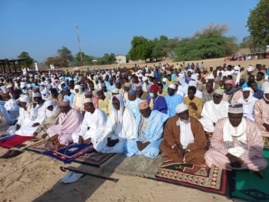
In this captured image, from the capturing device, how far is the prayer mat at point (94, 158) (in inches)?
161

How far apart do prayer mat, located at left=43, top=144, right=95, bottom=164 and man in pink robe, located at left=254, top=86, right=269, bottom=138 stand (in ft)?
13.1

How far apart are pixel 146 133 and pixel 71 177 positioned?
176 cm

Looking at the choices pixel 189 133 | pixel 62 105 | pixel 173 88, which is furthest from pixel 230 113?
pixel 62 105

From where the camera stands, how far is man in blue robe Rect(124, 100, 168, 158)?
13.7ft

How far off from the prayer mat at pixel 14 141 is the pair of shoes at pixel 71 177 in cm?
253

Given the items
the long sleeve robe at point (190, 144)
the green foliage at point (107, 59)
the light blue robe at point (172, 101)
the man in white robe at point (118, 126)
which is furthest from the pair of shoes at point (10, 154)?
the green foliage at point (107, 59)

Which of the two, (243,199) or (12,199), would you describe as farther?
(12,199)

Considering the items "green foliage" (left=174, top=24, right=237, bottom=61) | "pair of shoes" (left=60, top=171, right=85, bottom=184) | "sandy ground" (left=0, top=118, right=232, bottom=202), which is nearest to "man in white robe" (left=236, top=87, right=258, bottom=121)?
"sandy ground" (left=0, top=118, right=232, bottom=202)

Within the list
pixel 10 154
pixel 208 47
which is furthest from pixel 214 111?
pixel 208 47

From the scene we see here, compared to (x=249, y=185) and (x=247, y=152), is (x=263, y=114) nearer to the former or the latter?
(x=247, y=152)

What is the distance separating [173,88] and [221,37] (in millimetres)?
36109

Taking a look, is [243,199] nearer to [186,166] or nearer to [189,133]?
[186,166]

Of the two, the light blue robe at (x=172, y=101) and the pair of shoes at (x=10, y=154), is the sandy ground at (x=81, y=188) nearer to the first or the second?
the pair of shoes at (x=10, y=154)

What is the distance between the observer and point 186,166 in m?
3.62
